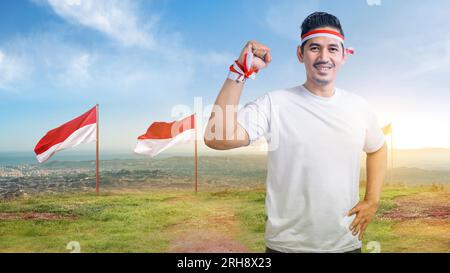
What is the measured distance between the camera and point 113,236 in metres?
9.41

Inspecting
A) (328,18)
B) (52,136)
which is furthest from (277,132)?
(52,136)

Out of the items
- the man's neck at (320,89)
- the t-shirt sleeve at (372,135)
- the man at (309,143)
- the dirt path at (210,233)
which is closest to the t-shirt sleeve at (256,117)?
the man at (309,143)

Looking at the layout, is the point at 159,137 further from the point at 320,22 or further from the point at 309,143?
the point at 309,143

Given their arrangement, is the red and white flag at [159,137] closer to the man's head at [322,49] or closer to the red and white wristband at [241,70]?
the man's head at [322,49]

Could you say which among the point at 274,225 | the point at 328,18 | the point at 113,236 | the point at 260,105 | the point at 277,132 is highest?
the point at 328,18

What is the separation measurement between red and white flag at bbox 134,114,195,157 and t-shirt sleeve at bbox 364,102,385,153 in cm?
958

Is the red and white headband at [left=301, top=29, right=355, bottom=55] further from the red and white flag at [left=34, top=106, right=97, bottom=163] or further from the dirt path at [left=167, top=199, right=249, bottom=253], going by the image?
the red and white flag at [left=34, top=106, right=97, bottom=163]

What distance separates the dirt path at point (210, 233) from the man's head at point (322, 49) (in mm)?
5430

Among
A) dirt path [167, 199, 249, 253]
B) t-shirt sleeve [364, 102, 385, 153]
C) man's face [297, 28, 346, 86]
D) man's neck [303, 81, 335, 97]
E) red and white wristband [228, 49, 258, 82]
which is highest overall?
man's face [297, 28, 346, 86]

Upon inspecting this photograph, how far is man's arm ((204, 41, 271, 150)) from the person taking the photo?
2.31 m

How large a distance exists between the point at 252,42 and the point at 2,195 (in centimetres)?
1330

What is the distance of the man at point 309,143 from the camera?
2422 millimetres

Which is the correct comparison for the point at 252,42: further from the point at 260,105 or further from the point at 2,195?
the point at 2,195

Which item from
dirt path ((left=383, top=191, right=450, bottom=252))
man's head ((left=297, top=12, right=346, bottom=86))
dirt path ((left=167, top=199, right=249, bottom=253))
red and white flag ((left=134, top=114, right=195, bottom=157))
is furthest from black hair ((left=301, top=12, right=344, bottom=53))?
red and white flag ((left=134, top=114, right=195, bottom=157))
